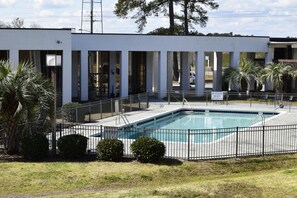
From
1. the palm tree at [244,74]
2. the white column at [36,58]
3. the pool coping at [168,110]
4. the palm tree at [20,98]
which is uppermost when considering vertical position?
the white column at [36,58]

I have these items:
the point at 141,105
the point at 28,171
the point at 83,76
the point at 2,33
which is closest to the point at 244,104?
the point at 141,105

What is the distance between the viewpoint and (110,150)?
18906 millimetres

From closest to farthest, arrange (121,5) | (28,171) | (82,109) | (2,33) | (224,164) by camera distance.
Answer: (28,171) → (224,164) → (82,109) → (2,33) → (121,5)

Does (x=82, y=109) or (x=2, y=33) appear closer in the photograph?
(x=82, y=109)

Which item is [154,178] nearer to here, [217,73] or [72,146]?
[72,146]

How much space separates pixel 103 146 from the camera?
62.3 feet

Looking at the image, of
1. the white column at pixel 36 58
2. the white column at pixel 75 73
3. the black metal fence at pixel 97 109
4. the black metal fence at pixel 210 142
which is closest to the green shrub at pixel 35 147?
the black metal fence at pixel 210 142

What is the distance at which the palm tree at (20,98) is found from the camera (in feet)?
64.3

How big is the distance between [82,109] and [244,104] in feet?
48.8

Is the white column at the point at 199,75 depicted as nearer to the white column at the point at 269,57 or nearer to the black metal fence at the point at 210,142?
the white column at the point at 269,57

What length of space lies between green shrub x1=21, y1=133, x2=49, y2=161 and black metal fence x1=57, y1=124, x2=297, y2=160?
145cm

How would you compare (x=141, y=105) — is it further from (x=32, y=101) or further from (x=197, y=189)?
(x=197, y=189)

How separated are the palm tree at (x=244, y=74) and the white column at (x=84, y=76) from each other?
11.8m

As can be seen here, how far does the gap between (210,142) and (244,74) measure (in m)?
22.0
